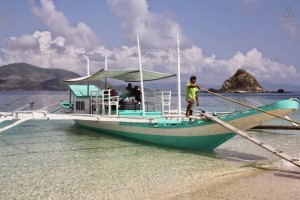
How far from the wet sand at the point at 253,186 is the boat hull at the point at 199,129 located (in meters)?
2.05

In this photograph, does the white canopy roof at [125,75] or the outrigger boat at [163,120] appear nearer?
the outrigger boat at [163,120]

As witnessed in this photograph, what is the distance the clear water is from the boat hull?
35 cm

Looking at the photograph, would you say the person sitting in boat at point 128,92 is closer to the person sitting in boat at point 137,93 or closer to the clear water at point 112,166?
the person sitting in boat at point 137,93

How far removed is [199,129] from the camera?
1253 centimetres

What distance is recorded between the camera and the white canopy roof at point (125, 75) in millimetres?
16547

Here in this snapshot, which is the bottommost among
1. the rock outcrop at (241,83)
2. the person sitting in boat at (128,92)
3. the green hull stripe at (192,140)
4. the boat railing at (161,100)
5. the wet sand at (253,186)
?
the wet sand at (253,186)

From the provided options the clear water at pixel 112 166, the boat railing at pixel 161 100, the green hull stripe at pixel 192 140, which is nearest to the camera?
the clear water at pixel 112 166

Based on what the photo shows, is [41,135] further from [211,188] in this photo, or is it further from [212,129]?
[211,188]

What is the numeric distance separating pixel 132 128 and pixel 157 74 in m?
4.09

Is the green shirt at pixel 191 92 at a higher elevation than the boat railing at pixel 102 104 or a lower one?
higher

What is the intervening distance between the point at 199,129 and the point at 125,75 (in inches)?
284

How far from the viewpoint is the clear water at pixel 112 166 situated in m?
8.61

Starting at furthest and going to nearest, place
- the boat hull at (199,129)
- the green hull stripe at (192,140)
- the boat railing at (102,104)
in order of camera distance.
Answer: the boat railing at (102,104), the green hull stripe at (192,140), the boat hull at (199,129)

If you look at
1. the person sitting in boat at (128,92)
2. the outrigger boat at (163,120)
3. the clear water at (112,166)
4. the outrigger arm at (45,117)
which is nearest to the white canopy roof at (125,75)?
the outrigger boat at (163,120)
